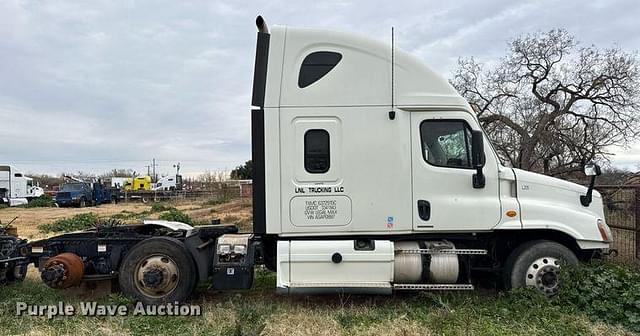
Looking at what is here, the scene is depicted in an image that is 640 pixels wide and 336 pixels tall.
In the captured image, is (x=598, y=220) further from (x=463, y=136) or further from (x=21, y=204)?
(x=21, y=204)

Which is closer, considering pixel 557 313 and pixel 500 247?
pixel 557 313

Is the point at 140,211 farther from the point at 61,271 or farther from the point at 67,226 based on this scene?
the point at 61,271

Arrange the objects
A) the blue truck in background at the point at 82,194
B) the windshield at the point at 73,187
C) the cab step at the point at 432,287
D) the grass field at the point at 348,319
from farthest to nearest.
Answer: the windshield at the point at 73,187
the blue truck in background at the point at 82,194
the cab step at the point at 432,287
the grass field at the point at 348,319

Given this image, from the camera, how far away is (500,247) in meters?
6.83

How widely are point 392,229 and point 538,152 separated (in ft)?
65.5

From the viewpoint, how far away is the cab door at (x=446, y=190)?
20.7 feet

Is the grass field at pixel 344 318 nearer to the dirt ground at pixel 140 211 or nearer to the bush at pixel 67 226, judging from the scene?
the dirt ground at pixel 140 211

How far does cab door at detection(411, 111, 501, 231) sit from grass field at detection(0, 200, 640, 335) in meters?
1.00

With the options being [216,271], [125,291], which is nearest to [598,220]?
[216,271]

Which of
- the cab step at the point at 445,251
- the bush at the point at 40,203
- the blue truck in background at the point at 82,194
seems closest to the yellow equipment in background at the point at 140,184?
the blue truck in background at the point at 82,194

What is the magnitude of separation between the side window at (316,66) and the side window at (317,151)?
66 centimetres

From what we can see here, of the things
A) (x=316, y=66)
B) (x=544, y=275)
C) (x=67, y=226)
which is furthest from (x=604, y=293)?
(x=67, y=226)

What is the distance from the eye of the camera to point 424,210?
20.8ft

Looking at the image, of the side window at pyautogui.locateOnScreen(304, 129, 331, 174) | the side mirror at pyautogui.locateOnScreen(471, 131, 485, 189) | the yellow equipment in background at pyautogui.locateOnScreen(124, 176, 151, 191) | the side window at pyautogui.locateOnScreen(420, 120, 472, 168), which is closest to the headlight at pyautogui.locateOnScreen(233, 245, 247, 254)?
the side window at pyautogui.locateOnScreen(304, 129, 331, 174)
